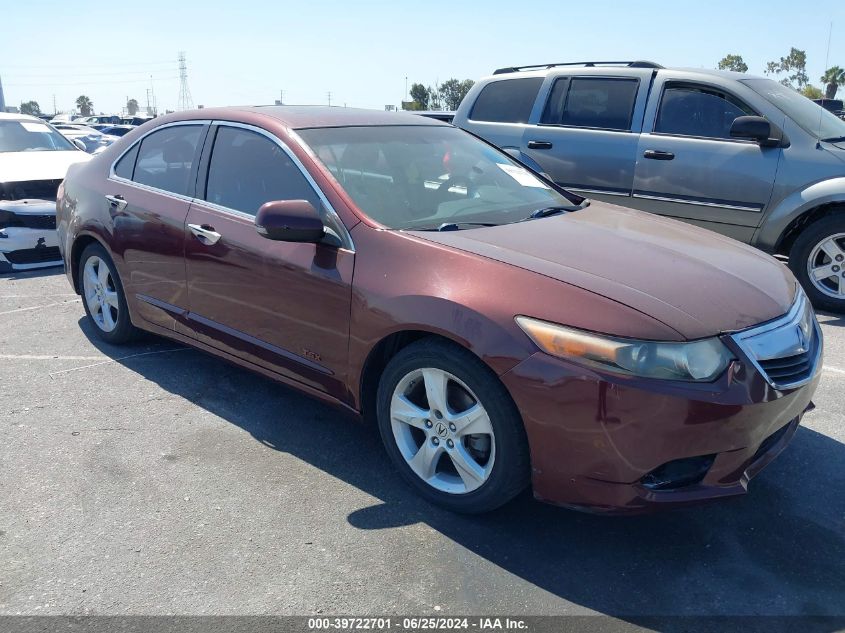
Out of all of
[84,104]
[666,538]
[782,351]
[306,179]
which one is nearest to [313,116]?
[306,179]

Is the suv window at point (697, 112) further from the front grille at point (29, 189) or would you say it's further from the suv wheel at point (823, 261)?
the front grille at point (29, 189)

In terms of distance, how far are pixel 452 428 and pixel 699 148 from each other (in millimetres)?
4370

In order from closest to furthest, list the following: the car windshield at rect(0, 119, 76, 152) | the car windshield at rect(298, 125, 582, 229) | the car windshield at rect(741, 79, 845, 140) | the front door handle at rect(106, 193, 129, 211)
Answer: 1. the car windshield at rect(298, 125, 582, 229)
2. the front door handle at rect(106, 193, 129, 211)
3. the car windshield at rect(741, 79, 845, 140)
4. the car windshield at rect(0, 119, 76, 152)

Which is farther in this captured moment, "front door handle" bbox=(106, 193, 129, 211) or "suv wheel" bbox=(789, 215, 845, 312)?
"suv wheel" bbox=(789, 215, 845, 312)

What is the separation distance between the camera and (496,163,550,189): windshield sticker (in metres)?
4.28

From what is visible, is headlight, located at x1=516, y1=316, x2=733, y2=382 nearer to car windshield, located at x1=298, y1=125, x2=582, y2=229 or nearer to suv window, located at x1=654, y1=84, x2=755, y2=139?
car windshield, located at x1=298, y1=125, x2=582, y2=229

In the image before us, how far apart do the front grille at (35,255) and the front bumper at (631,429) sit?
5.97m

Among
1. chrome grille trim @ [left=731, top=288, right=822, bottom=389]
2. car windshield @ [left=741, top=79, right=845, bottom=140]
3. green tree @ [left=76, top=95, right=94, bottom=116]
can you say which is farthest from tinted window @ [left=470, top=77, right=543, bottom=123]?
green tree @ [left=76, top=95, right=94, bottom=116]

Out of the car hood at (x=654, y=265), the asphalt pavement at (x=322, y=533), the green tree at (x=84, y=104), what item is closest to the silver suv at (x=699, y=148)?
A: the asphalt pavement at (x=322, y=533)

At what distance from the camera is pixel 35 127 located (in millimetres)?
9383

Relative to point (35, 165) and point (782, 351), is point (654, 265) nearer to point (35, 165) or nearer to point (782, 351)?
point (782, 351)

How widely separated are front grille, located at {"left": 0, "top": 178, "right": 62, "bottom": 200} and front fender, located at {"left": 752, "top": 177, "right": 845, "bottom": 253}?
6.51 m

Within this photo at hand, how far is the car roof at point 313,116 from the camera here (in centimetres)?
398

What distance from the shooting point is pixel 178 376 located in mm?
4664
